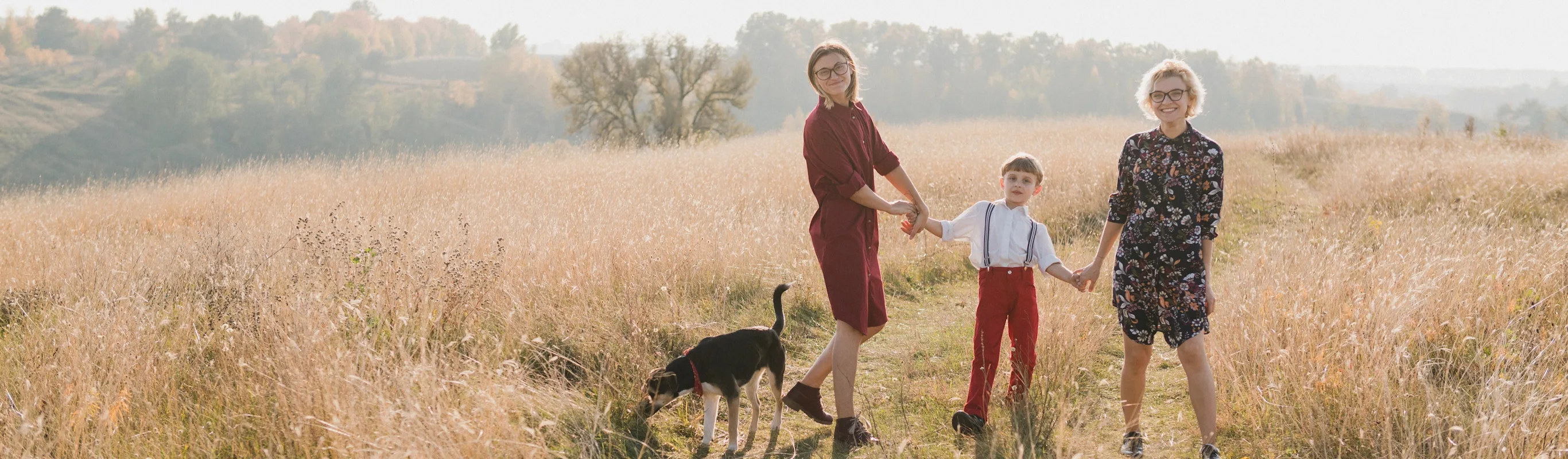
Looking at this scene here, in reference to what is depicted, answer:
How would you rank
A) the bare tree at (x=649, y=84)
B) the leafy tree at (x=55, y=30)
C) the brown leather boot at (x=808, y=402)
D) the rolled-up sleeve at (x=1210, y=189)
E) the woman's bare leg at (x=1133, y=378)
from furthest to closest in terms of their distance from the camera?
the leafy tree at (x=55, y=30)
the bare tree at (x=649, y=84)
the brown leather boot at (x=808, y=402)
the woman's bare leg at (x=1133, y=378)
the rolled-up sleeve at (x=1210, y=189)

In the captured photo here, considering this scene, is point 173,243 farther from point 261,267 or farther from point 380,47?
point 380,47

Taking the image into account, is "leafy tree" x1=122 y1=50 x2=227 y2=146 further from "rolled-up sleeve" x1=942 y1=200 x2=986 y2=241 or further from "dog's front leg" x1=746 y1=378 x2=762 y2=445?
"rolled-up sleeve" x1=942 y1=200 x2=986 y2=241

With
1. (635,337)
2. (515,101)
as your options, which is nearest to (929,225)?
(635,337)

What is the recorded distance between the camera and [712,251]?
6543 mm

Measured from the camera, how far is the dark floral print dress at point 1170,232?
124 inches

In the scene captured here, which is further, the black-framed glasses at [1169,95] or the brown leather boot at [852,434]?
the brown leather boot at [852,434]

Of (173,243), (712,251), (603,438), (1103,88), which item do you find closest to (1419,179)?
(712,251)

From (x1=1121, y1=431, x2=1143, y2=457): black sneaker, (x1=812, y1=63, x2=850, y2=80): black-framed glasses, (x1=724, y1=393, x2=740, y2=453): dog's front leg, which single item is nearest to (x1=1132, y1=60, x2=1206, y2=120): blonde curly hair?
(x1=812, y1=63, x2=850, y2=80): black-framed glasses

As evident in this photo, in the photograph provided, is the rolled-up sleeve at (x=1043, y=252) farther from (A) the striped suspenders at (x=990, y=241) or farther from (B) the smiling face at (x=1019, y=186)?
(B) the smiling face at (x=1019, y=186)

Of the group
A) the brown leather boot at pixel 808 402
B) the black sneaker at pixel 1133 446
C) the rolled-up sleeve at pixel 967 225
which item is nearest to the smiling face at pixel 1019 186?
the rolled-up sleeve at pixel 967 225

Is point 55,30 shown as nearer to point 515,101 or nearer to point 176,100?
point 176,100

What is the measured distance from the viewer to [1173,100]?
319cm

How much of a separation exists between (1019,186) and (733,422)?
5.06 feet

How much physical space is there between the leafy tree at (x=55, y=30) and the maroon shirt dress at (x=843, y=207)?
338ft
